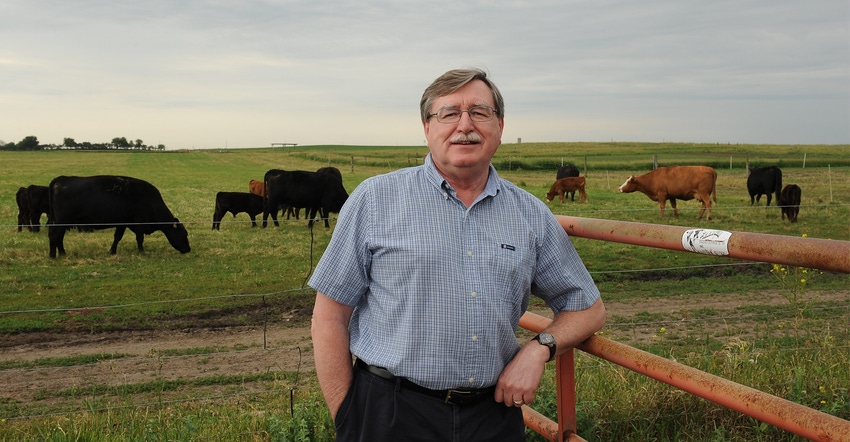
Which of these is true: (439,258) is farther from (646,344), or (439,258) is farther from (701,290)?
(701,290)

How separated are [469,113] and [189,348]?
6.28 meters

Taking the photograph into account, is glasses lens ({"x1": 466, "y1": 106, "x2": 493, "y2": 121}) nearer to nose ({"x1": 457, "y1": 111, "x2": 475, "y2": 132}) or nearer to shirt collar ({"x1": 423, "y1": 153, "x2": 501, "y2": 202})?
nose ({"x1": 457, "y1": 111, "x2": 475, "y2": 132})

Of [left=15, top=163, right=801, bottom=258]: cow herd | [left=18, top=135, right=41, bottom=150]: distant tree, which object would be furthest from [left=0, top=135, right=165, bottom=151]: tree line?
[left=15, top=163, right=801, bottom=258]: cow herd

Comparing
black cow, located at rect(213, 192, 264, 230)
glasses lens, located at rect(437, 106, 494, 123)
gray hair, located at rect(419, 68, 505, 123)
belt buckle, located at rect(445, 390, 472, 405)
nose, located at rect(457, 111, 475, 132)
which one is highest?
gray hair, located at rect(419, 68, 505, 123)

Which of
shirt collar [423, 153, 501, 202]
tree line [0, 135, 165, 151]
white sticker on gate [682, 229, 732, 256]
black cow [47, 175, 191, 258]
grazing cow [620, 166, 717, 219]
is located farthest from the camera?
tree line [0, 135, 165, 151]

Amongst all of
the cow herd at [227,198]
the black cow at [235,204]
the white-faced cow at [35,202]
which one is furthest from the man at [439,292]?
the black cow at [235,204]

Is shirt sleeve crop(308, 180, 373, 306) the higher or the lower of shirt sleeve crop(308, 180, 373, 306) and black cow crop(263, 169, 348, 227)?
the higher

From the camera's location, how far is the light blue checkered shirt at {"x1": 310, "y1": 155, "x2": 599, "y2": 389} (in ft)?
7.72

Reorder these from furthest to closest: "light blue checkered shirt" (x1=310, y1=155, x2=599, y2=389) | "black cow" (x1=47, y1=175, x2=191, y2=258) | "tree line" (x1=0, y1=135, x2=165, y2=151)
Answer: "tree line" (x1=0, y1=135, x2=165, y2=151)
"black cow" (x1=47, y1=175, x2=191, y2=258)
"light blue checkered shirt" (x1=310, y1=155, x2=599, y2=389)

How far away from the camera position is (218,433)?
385 centimetres

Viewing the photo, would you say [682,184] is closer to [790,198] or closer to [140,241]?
[790,198]

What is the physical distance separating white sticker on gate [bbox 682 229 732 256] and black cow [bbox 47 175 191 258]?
13.2 m

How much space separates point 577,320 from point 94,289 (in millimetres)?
9963

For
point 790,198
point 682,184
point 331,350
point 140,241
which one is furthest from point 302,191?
point 331,350
